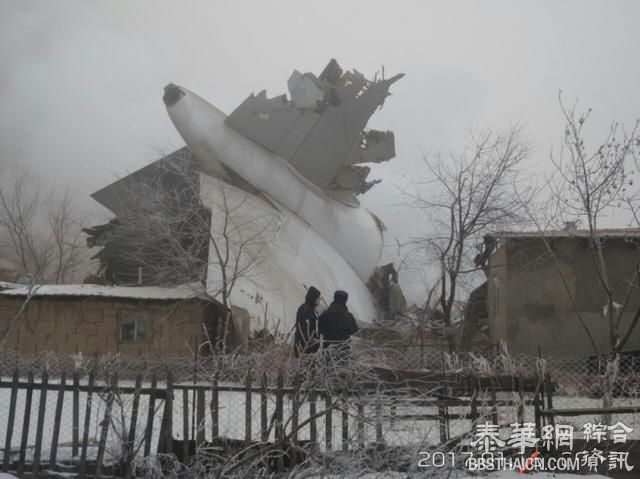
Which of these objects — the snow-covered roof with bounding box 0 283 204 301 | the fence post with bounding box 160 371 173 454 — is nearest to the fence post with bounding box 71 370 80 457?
the fence post with bounding box 160 371 173 454

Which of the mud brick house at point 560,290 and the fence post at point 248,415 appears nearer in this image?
the fence post at point 248,415

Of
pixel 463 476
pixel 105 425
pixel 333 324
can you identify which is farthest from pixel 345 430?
pixel 333 324

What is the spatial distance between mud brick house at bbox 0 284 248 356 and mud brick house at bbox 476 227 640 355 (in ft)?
25.1

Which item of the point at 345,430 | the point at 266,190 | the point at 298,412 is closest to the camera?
the point at 298,412

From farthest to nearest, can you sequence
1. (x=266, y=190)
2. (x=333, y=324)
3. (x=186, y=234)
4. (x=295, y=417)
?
(x=266, y=190) → (x=186, y=234) → (x=333, y=324) → (x=295, y=417)

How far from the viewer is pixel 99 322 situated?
757 inches

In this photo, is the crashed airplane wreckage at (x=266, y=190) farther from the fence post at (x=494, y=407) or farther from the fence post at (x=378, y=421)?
the fence post at (x=378, y=421)

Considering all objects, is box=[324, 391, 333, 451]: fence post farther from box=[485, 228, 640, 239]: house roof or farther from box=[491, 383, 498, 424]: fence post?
box=[485, 228, 640, 239]: house roof

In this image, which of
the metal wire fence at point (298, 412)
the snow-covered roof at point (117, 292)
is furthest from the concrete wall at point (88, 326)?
the metal wire fence at point (298, 412)

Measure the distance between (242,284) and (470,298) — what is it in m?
7.76

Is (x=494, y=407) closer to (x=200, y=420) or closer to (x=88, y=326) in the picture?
(x=200, y=420)

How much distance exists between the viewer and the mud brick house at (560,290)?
16.6 metres

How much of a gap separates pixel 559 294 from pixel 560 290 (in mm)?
105

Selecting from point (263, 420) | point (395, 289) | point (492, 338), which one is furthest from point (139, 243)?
point (263, 420)
